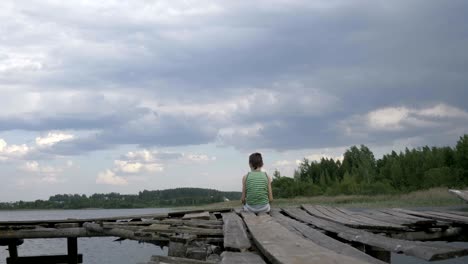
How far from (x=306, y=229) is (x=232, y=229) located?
85cm

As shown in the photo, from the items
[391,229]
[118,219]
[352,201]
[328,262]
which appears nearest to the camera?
[328,262]

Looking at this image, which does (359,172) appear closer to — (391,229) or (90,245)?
(90,245)

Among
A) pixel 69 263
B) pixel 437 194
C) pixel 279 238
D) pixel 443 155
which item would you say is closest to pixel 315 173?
pixel 443 155

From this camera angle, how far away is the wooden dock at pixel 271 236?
399cm

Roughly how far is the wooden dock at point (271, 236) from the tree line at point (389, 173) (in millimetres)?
47522

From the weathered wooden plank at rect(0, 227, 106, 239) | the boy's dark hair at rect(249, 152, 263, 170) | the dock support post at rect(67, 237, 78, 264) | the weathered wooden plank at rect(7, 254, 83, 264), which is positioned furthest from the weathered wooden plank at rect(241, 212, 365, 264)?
the weathered wooden plank at rect(7, 254, 83, 264)

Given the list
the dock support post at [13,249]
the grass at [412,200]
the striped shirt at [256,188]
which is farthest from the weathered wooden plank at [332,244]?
the grass at [412,200]

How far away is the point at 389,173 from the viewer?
6706cm

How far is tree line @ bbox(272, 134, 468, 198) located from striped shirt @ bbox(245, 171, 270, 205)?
48.2 meters

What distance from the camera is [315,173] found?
86438 mm

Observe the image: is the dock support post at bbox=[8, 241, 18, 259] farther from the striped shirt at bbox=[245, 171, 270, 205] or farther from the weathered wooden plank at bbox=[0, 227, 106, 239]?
the striped shirt at bbox=[245, 171, 270, 205]

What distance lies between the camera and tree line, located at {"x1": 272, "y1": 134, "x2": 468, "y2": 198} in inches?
2136

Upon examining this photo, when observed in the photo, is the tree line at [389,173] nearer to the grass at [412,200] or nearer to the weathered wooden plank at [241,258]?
the grass at [412,200]

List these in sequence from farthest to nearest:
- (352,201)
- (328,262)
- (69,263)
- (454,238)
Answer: (352,201)
(69,263)
(454,238)
(328,262)
